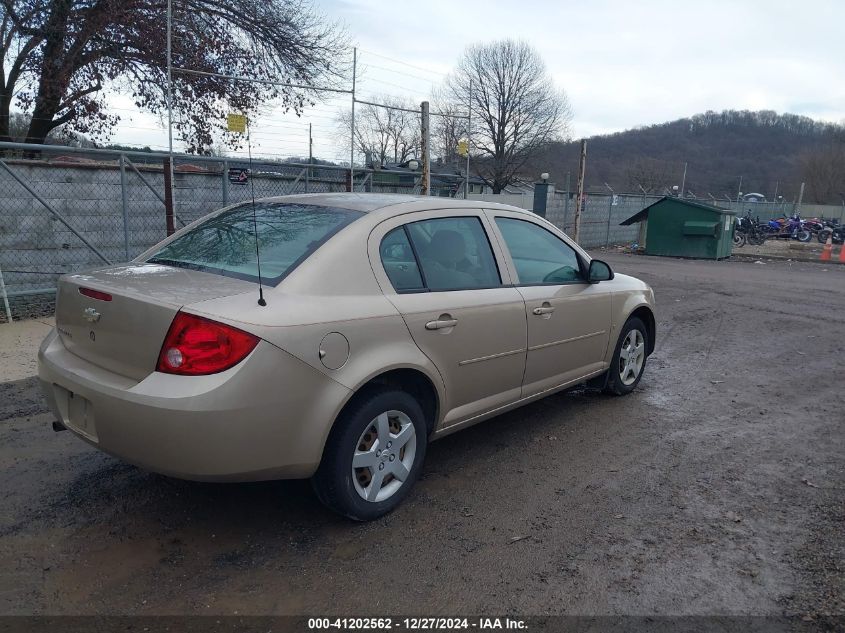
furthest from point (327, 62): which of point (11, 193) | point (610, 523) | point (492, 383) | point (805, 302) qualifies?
point (610, 523)

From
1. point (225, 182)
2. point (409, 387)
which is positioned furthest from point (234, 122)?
point (409, 387)

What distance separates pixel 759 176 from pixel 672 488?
2502 inches

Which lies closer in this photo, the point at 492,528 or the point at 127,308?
the point at 127,308

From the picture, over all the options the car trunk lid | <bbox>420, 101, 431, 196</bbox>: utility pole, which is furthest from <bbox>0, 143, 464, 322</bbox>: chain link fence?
the car trunk lid

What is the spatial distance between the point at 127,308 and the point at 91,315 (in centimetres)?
29

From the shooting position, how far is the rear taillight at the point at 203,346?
2.71 metres

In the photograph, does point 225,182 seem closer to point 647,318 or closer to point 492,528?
point 647,318

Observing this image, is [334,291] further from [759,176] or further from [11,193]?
[759,176]

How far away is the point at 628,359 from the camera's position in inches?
215

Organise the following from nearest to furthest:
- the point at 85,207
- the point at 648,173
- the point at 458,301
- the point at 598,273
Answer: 1. the point at 458,301
2. the point at 598,273
3. the point at 85,207
4. the point at 648,173

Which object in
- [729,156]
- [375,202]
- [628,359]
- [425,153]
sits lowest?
[628,359]

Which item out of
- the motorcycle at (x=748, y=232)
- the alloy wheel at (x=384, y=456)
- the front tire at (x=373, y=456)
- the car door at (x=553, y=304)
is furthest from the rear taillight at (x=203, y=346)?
the motorcycle at (x=748, y=232)

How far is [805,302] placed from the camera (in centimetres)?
1116

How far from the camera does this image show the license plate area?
117 inches
